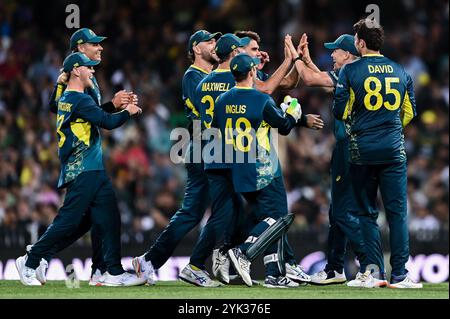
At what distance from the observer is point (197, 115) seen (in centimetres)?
1144

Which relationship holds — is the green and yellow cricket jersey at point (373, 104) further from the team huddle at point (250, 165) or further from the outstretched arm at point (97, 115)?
the outstretched arm at point (97, 115)

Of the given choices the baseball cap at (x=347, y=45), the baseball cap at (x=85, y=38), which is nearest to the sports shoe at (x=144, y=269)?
the baseball cap at (x=85, y=38)

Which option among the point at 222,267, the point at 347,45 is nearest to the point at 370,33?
the point at 347,45

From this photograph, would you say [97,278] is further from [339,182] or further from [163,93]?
[163,93]

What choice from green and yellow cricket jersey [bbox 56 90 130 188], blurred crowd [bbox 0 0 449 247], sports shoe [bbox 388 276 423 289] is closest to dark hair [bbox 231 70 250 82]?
green and yellow cricket jersey [bbox 56 90 130 188]

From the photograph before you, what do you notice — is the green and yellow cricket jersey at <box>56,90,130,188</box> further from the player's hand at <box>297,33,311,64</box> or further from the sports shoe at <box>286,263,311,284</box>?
the sports shoe at <box>286,263,311,284</box>

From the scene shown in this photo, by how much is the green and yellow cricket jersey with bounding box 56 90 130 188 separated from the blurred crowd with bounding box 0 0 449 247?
14.7 ft

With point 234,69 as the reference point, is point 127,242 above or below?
below

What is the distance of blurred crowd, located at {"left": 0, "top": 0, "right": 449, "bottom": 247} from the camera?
17391mm

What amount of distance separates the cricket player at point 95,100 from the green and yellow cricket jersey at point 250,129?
→ 0.96 m

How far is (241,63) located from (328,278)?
2235mm

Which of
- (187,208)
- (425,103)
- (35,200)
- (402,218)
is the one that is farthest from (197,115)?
(425,103)
